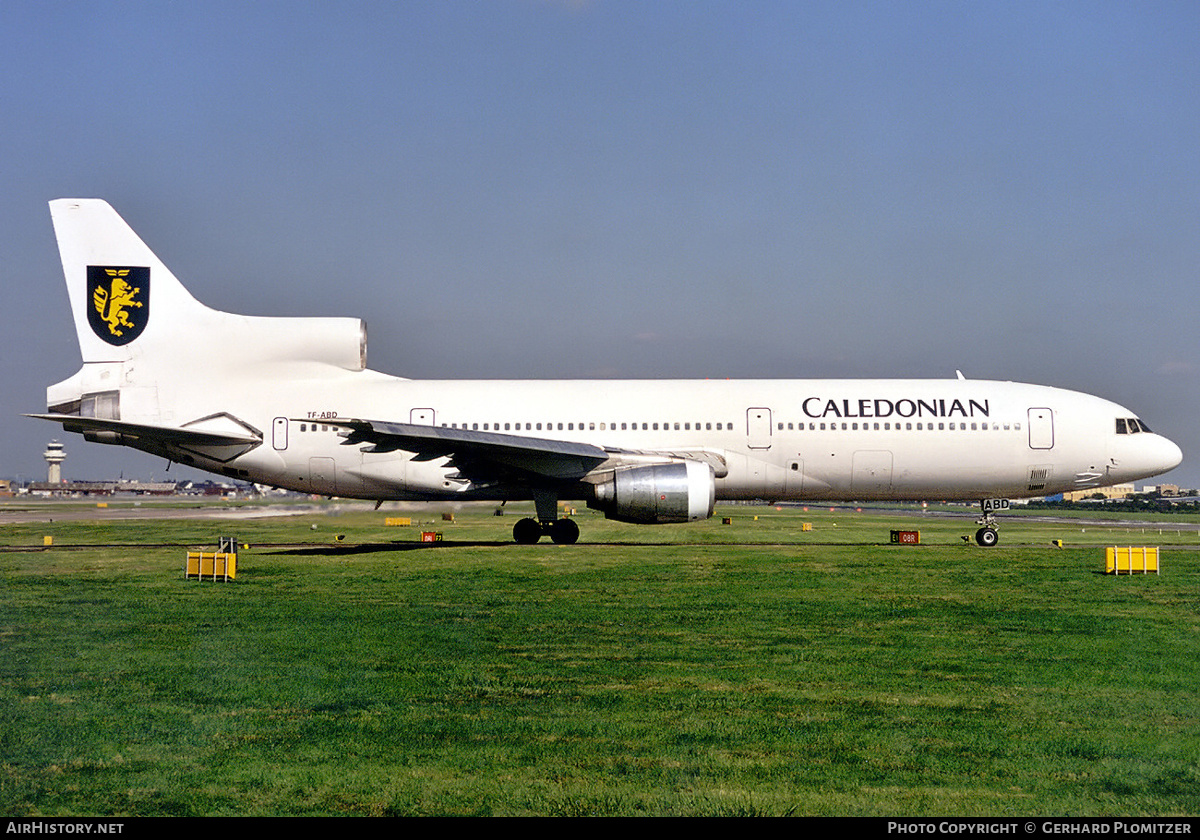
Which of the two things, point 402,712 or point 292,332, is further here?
point 292,332

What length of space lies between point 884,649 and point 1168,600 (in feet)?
24.4

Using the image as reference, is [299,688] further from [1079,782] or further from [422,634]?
[1079,782]

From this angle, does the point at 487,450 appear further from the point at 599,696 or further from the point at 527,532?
the point at 599,696

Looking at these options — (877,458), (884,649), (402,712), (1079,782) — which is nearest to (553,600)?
(884,649)

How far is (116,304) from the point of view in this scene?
26703mm

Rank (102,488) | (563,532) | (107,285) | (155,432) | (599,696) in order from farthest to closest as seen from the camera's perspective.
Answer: (102,488) < (107,285) < (563,532) < (155,432) < (599,696)

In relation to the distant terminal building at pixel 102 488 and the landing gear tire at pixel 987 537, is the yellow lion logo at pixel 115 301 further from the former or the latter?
the distant terminal building at pixel 102 488

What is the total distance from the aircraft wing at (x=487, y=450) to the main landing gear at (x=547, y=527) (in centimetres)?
85

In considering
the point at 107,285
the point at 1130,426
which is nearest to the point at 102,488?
the point at 107,285

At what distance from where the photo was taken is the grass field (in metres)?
6.00

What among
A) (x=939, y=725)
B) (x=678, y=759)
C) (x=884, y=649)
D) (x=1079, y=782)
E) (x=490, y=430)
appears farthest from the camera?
(x=490, y=430)

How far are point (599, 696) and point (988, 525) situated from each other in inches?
875

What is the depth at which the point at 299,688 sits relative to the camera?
880 cm

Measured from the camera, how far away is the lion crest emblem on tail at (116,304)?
26.7 m
